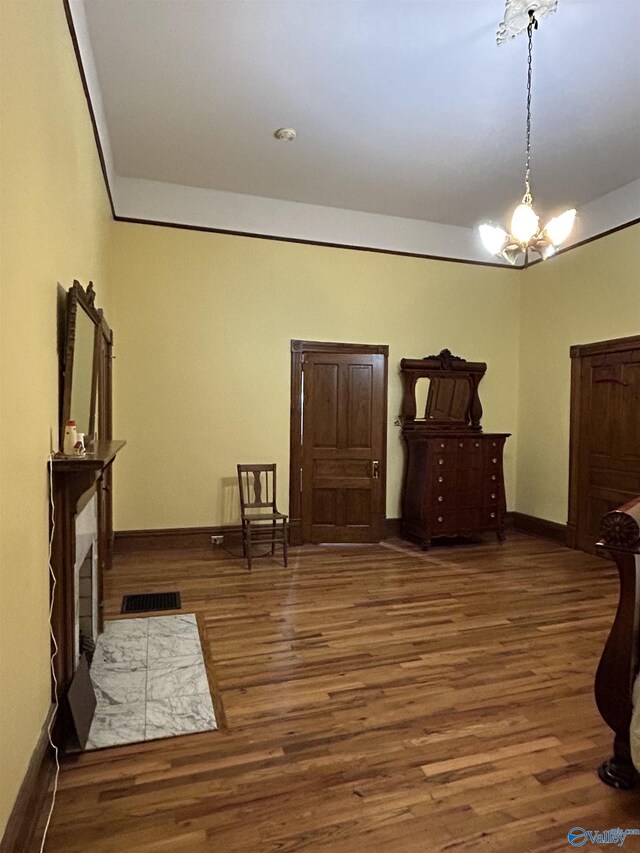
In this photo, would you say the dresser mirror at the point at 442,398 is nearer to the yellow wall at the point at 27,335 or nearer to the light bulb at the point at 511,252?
the light bulb at the point at 511,252

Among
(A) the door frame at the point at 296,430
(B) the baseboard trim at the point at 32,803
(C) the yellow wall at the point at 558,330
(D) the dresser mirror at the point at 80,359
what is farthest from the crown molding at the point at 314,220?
(B) the baseboard trim at the point at 32,803

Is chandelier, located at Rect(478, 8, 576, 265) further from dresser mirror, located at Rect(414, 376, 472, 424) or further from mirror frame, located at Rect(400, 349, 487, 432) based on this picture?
dresser mirror, located at Rect(414, 376, 472, 424)

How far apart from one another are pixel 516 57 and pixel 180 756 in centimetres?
427

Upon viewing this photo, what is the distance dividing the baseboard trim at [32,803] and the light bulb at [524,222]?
3.61m

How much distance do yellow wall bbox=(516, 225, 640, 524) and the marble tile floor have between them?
4.43 m

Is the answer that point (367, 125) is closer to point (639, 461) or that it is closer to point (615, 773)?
point (639, 461)

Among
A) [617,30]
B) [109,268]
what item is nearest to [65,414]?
[109,268]

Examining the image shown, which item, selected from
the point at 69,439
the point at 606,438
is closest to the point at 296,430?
the point at 606,438

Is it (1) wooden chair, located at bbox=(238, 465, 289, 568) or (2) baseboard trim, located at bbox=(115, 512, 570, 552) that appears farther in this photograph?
(2) baseboard trim, located at bbox=(115, 512, 570, 552)

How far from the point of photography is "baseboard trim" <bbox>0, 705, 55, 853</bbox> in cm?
156

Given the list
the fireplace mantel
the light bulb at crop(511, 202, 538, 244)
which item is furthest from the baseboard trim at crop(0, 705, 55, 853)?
the light bulb at crop(511, 202, 538, 244)

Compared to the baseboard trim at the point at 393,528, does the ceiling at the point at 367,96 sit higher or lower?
higher

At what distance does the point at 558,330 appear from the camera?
5.90m

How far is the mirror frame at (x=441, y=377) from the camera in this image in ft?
19.6
